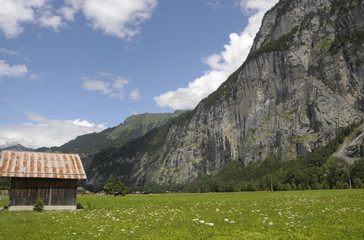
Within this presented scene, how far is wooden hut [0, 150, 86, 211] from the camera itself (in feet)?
101

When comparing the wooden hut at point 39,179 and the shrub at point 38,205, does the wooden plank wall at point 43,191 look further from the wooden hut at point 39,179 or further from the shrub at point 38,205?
the shrub at point 38,205

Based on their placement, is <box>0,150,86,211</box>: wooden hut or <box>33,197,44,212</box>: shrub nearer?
<box>33,197,44,212</box>: shrub

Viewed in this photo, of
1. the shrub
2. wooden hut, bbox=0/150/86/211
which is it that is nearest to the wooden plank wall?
wooden hut, bbox=0/150/86/211

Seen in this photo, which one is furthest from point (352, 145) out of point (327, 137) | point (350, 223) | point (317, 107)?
point (350, 223)

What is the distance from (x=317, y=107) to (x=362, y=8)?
76031 millimetres

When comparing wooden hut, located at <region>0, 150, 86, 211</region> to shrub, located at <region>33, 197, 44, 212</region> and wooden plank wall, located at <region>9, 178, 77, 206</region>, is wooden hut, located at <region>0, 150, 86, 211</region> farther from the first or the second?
shrub, located at <region>33, 197, 44, 212</region>

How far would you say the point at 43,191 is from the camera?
3178 centimetres

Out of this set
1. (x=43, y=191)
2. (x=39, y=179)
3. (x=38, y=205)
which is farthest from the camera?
(x=39, y=179)

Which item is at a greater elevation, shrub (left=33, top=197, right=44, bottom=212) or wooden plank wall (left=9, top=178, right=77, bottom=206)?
wooden plank wall (left=9, top=178, right=77, bottom=206)

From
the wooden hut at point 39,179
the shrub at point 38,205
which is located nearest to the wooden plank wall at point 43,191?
the wooden hut at point 39,179

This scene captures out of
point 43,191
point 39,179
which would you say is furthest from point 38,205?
point 39,179

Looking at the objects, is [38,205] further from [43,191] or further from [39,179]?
[39,179]

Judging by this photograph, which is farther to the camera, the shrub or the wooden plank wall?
the wooden plank wall

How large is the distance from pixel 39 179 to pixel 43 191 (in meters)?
1.50
